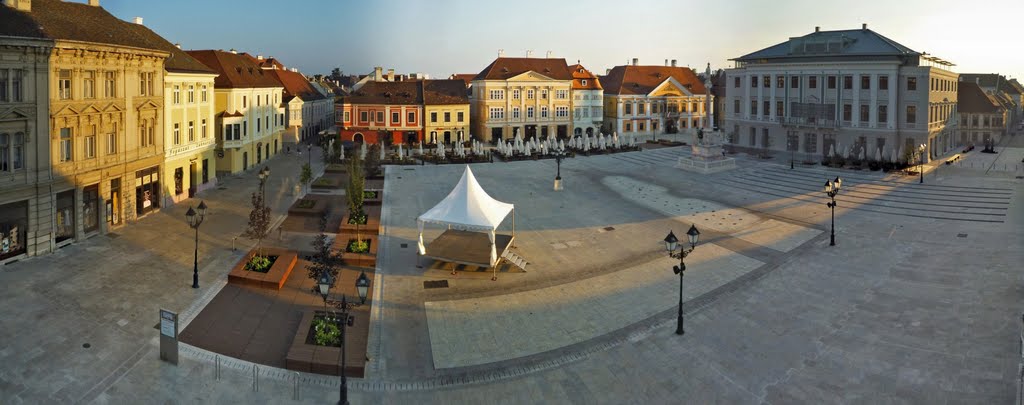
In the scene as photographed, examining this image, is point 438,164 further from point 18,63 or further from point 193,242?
point 18,63

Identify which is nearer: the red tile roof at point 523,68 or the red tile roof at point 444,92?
the red tile roof at point 444,92

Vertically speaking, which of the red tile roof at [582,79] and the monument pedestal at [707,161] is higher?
the red tile roof at [582,79]

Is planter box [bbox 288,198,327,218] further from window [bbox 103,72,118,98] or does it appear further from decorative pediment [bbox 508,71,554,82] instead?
decorative pediment [bbox 508,71,554,82]

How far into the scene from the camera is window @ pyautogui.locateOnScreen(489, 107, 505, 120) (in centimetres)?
8104

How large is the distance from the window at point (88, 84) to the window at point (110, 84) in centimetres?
73

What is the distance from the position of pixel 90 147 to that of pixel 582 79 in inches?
2585

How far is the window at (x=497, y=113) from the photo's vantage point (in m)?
81.0

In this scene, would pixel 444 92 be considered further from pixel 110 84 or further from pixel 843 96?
pixel 110 84

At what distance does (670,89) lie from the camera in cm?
9062

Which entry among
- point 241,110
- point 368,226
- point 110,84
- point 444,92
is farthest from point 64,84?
point 444,92

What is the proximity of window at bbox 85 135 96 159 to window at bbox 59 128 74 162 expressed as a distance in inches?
39.0

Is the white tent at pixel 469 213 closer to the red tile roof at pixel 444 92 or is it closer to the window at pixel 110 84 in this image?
the window at pixel 110 84

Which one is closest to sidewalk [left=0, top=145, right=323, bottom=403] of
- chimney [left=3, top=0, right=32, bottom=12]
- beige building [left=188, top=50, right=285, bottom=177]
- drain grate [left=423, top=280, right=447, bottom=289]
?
drain grate [left=423, top=280, right=447, bottom=289]

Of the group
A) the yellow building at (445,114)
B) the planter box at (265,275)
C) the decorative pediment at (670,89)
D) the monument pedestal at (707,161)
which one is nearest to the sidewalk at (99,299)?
the planter box at (265,275)
